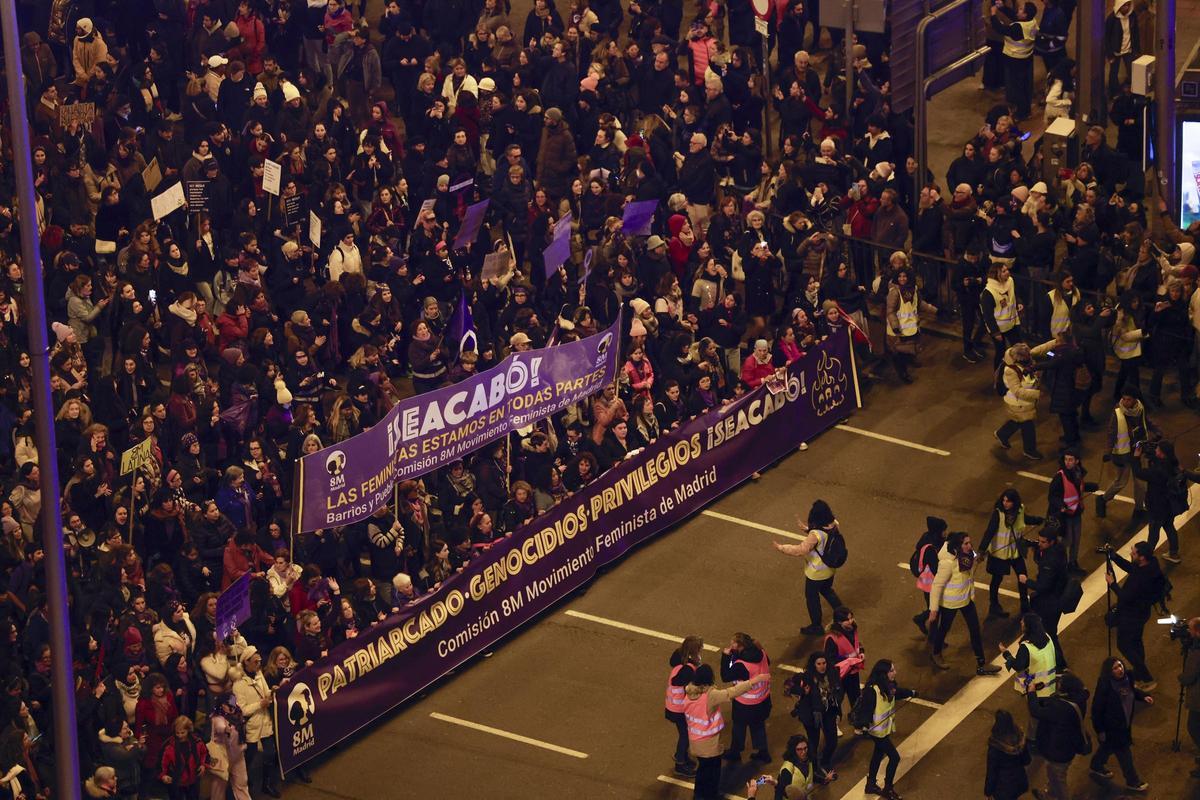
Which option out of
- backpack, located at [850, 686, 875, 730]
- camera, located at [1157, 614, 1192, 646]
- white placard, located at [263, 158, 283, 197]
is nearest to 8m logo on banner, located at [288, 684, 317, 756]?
backpack, located at [850, 686, 875, 730]

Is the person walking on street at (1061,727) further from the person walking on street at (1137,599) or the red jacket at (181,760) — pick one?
the red jacket at (181,760)

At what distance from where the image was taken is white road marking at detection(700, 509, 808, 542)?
29500mm

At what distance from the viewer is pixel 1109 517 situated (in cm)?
2919

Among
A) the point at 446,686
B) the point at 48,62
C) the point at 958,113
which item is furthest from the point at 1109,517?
the point at 48,62

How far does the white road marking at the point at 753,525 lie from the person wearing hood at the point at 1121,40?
10.6 metres

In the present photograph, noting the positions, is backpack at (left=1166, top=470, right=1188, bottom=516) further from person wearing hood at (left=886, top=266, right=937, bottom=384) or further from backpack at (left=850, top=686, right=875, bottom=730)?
person wearing hood at (left=886, top=266, right=937, bottom=384)

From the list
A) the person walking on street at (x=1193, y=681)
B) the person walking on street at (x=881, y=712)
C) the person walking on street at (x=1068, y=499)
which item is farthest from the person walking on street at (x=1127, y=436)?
the person walking on street at (x=881, y=712)

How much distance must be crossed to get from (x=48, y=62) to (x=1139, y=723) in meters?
18.8

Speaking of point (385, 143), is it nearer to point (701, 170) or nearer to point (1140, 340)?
point (701, 170)

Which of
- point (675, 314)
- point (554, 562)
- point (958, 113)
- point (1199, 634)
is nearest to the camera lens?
point (1199, 634)

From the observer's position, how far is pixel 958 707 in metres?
26.4

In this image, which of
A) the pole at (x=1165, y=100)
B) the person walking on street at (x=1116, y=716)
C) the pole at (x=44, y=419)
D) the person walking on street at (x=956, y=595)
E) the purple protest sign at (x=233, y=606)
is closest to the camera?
the pole at (x=44, y=419)

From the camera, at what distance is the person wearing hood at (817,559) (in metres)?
26.8

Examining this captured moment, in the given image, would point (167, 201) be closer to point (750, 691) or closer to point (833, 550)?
point (833, 550)
